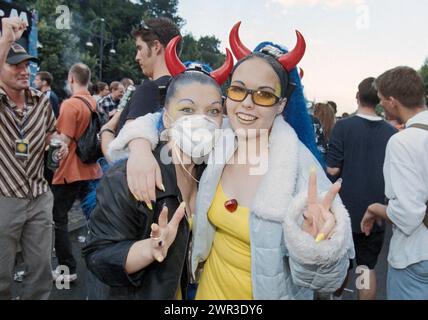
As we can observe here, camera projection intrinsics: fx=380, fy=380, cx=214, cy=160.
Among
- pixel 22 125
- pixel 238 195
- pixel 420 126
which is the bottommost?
pixel 238 195

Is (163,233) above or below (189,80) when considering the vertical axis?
below

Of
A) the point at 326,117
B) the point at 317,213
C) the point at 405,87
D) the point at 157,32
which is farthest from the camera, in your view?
the point at 326,117

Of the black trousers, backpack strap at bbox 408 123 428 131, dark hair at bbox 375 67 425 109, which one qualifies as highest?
dark hair at bbox 375 67 425 109

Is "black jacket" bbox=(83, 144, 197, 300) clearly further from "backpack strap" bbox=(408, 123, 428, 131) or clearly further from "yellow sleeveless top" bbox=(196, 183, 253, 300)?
"backpack strap" bbox=(408, 123, 428, 131)

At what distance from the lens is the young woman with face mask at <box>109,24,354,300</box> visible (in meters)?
1.31

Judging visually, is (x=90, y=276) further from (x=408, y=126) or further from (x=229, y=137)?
(x=408, y=126)

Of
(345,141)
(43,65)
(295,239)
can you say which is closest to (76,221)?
(345,141)

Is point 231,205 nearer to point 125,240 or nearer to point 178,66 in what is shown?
point 125,240

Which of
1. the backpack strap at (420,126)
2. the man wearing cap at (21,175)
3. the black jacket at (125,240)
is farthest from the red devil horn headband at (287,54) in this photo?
the man wearing cap at (21,175)

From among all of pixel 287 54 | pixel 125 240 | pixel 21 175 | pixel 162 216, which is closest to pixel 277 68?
pixel 287 54

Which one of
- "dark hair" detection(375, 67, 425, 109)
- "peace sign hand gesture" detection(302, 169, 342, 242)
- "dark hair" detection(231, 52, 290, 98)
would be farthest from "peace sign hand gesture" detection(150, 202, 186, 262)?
"dark hair" detection(375, 67, 425, 109)

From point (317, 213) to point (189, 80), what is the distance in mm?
781

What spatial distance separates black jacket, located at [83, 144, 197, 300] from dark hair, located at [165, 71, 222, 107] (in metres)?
0.39

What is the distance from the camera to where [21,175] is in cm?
278
